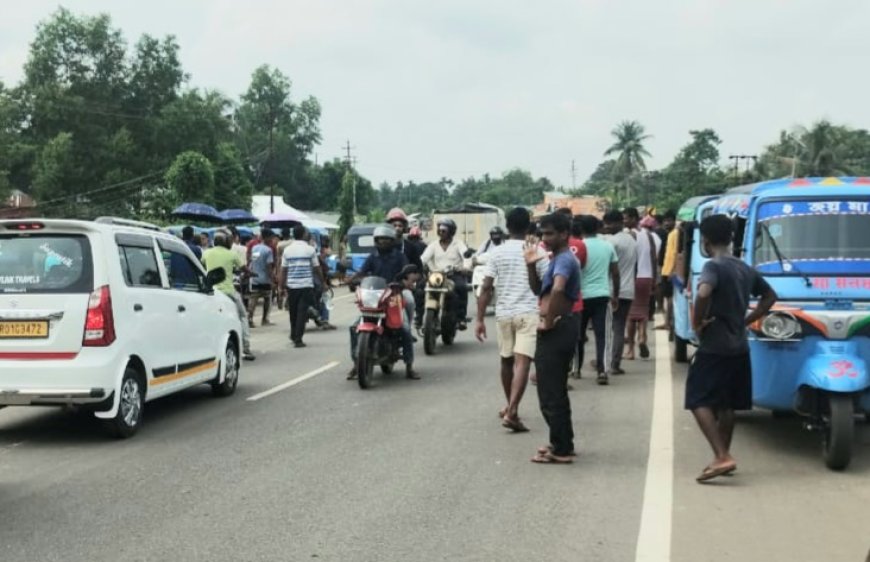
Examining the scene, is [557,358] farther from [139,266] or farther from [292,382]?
[292,382]

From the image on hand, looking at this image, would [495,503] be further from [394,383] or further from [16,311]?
[394,383]

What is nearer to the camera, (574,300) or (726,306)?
(726,306)

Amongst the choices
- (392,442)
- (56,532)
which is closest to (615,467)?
(392,442)

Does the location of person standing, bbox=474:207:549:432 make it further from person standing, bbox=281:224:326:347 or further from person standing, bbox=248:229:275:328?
person standing, bbox=248:229:275:328

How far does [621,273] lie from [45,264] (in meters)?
6.73

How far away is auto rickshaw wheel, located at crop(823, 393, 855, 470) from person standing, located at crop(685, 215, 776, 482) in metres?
0.62

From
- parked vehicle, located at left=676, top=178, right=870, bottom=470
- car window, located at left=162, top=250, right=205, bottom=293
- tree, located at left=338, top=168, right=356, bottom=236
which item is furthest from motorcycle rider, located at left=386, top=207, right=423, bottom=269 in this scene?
tree, located at left=338, top=168, right=356, bottom=236

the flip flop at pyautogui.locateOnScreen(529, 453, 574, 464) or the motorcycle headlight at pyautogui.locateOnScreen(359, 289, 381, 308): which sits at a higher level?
the motorcycle headlight at pyautogui.locateOnScreen(359, 289, 381, 308)

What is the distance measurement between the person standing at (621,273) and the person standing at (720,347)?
15.2 feet

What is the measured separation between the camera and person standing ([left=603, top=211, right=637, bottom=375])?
11.1 metres

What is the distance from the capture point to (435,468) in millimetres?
6688

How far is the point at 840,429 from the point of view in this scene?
6340mm

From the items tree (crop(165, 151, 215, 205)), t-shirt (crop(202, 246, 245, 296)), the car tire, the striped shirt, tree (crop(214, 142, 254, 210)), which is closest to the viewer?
the car tire

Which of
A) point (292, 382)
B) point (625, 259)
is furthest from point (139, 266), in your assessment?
point (625, 259)
